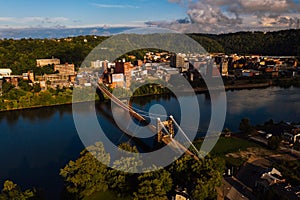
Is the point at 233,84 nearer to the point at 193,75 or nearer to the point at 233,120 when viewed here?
the point at 193,75

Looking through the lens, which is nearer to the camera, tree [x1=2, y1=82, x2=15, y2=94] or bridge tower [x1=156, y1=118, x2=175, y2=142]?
bridge tower [x1=156, y1=118, x2=175, y2=142]

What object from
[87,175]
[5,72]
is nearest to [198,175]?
[87,175]

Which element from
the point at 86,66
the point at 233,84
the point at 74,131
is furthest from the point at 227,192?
the point at 86,66

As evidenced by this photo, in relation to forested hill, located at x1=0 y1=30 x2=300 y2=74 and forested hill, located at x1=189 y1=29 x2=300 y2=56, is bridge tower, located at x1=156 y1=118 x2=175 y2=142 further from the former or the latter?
forested hill, located at x1=189 y1=29 x2=300 y2=56

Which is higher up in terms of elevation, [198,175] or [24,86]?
[24,86]

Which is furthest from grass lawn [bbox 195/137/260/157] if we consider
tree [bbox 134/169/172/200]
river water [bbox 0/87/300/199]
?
tree [bbox 134/169/172/200]

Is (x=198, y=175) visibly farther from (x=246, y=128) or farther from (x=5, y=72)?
(x=5, y=72)

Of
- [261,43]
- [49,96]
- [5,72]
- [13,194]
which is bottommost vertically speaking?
[13,194]
